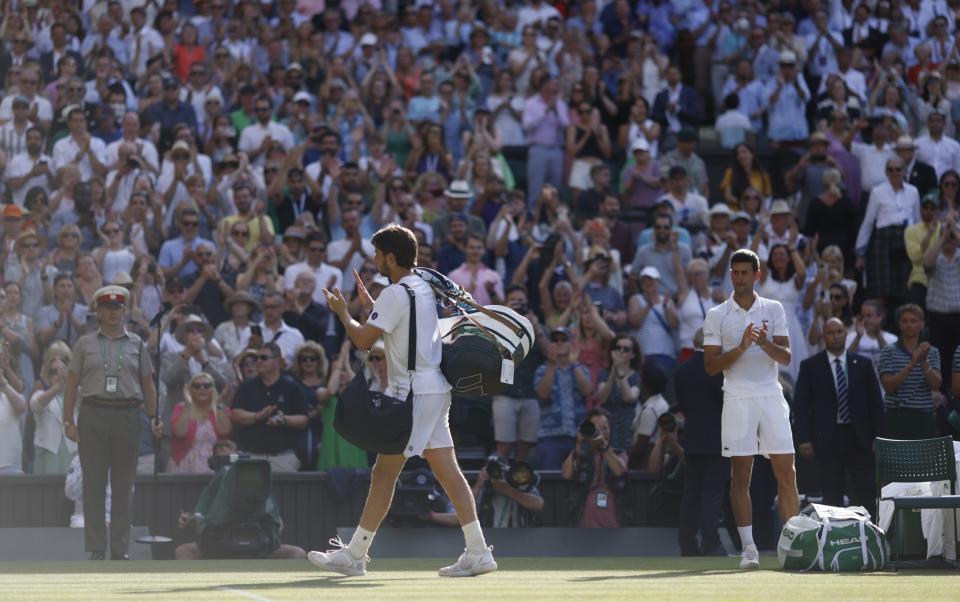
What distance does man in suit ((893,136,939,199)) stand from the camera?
21.4m

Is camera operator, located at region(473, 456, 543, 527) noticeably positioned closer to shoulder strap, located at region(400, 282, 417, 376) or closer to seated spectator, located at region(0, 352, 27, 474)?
seated spectator, located at region(0, 352, 27, 474)

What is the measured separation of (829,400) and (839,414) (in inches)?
5.7

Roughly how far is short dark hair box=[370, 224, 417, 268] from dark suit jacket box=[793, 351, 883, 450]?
621 centimetres

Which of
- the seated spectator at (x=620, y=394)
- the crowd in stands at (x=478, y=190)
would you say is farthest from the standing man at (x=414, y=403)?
the seated spectator at (x=620, y=394)

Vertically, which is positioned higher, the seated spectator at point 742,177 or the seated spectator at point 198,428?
the seated spectator at point 742,177

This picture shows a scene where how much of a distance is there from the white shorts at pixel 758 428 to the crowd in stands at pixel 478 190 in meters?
4.19

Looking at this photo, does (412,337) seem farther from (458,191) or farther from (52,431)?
(458,191)

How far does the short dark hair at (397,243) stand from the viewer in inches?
394

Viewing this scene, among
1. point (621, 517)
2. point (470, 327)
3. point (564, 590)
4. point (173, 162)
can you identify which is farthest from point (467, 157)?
point (564, 590)

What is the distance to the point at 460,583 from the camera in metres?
9.51

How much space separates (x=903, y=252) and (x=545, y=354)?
5379mm

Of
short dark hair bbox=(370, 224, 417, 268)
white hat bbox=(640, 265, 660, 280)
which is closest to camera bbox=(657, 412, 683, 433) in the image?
white hat bbox=(640, 265, 660, 280)

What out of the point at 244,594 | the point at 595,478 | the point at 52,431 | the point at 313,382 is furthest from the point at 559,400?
the point at 244,594

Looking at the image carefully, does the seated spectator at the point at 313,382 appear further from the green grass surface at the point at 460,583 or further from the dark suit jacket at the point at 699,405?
the green grass surface at the point at 460,583
